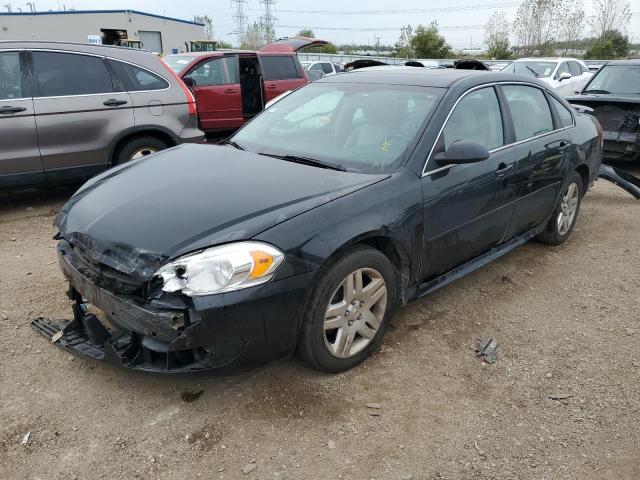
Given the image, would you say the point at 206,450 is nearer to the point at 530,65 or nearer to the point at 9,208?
the point at 9,208

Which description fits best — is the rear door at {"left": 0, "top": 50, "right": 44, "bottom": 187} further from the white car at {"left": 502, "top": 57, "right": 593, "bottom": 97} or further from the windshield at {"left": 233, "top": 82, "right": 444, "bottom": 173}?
the white car at {"left": 502, "top": 57, "right": 593, "bottom": 97}

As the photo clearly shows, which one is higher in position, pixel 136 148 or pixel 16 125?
pixel 16 125

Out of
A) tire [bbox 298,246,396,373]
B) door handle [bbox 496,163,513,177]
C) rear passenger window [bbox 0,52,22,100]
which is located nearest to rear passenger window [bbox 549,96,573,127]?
door handle [bbox 496,163,513,177]

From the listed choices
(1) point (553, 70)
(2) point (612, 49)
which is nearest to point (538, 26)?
(2) point (612, 49)

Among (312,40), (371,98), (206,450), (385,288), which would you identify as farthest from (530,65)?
(206,450)

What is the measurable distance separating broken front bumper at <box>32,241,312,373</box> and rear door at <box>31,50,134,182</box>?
341 cm

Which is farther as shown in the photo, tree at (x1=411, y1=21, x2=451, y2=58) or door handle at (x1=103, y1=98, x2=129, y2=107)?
tree at (x1=411, y1=21, x2=451, y2=58)

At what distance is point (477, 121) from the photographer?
146 inches

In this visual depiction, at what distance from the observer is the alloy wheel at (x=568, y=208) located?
4883mm

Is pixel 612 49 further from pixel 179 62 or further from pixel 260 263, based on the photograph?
pixel 260 263

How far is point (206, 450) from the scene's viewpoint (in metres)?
2.43

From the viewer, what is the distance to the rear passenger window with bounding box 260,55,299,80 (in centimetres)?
1016

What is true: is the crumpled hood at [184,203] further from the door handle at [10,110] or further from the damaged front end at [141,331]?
the door handle at [10,110]

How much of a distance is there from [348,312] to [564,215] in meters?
3.05
